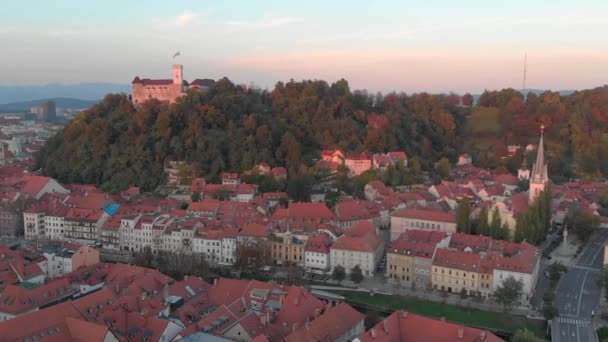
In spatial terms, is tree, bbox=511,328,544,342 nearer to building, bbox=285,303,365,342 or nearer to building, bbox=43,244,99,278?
building, bbox=285,303,365,342

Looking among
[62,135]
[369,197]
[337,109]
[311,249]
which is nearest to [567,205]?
[369,197]

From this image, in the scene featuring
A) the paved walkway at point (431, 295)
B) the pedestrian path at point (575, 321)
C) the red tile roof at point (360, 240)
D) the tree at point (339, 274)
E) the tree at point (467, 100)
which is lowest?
the paved walkway at point (431, 295)

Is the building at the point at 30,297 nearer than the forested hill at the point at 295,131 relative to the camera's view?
Yes

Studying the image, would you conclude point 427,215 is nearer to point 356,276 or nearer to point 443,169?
point 356,276

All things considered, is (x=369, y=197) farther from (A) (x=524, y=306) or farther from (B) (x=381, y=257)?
(A) (x=524, y=306)

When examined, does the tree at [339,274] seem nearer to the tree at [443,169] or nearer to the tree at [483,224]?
the tree at [483,224]

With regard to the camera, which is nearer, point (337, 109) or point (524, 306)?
point (524, 306)

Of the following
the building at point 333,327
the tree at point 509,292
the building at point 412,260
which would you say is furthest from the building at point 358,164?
the building at point 333,327

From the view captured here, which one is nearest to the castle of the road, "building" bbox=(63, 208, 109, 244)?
"building" bbox=(63, 208, 109, 244)
